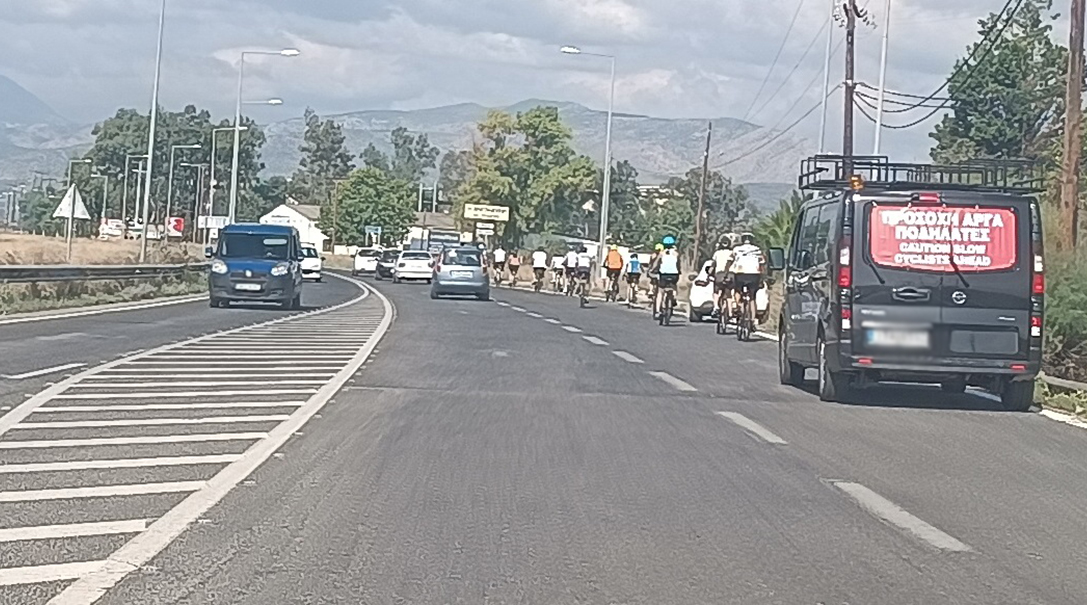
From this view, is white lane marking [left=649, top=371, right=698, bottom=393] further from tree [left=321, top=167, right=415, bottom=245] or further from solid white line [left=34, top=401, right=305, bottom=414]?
tree [left=321, top=167, right=415, bottom=245]

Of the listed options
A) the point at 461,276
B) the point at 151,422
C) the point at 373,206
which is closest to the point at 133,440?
the point at 151,422

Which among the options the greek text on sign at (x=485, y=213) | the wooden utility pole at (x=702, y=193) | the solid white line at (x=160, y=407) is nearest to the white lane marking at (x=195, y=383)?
the solid white line at (x=160, y=407)

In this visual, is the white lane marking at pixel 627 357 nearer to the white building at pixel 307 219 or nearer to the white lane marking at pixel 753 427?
the white lane marking at pixel 753 427

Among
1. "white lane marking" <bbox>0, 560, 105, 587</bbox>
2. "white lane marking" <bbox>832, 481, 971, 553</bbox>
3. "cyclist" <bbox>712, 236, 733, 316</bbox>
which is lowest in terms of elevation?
"white lane marking" <bbox>0, 560, 105, 587</bbox>

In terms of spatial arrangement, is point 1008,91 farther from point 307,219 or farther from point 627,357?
point 307,219

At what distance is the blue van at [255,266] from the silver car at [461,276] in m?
9.52

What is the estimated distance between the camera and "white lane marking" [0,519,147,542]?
7.62m

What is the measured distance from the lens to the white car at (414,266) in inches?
2504

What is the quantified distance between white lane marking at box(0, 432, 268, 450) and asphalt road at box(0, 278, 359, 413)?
6.09 ft

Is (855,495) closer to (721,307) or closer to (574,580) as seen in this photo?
(574,580)

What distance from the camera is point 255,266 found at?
34.1m

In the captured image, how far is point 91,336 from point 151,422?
1057 cm

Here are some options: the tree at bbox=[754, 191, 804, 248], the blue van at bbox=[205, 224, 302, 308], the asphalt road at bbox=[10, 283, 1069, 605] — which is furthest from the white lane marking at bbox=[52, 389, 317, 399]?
the tree at bbox=[754, 191, 804, 248]

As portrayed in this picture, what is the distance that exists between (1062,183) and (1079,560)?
19017mm
